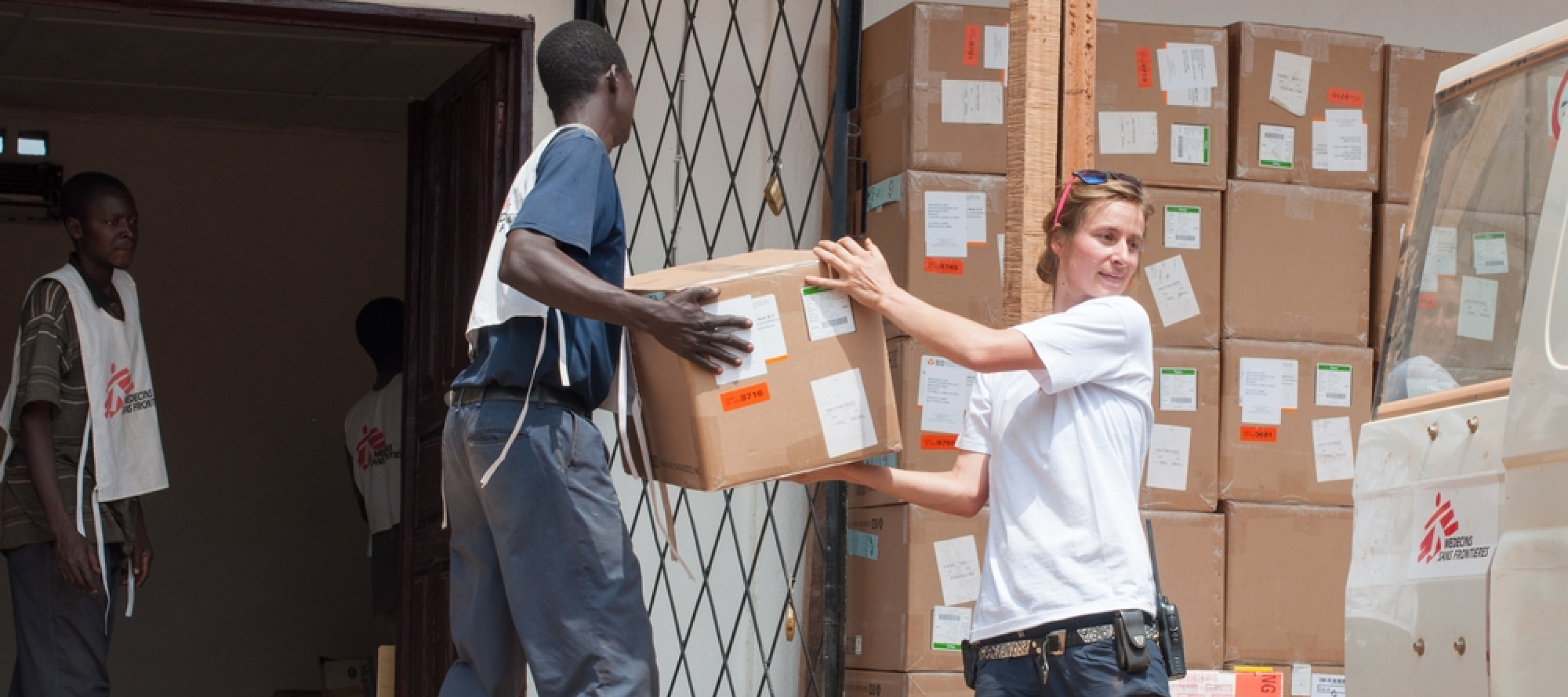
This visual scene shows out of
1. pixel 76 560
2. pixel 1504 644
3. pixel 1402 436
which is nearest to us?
pixel 1504 644

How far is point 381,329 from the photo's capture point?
5.93m

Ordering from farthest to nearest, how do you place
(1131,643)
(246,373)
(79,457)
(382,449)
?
(246,373) → (382,449) → (79,457) → (1131,643)

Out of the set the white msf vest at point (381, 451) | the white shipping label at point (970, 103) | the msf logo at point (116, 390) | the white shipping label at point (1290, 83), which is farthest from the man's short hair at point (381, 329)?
the white shipping label at point (1290, 83)

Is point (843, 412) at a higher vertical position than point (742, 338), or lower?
lower

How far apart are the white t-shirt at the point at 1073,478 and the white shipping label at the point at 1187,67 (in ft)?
6.63

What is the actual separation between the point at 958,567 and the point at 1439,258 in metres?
1.84

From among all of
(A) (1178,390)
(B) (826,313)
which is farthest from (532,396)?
Answer: (A) (1178,390)

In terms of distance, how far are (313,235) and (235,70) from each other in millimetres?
1332

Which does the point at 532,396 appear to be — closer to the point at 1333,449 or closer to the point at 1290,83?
the point at 1333,449

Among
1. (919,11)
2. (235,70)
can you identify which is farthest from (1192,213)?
(235,70)

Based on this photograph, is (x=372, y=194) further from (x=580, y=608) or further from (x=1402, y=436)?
(x=1402, y=436)

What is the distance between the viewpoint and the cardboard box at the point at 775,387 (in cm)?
256

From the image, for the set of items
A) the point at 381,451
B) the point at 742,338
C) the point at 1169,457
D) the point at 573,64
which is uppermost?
the point at 573,64

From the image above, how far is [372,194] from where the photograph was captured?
25.1ft
